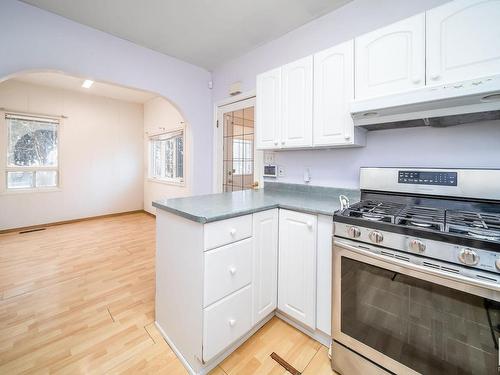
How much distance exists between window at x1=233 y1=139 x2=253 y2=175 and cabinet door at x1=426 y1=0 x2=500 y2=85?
1810mm

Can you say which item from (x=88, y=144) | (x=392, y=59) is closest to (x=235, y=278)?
(x=392, y=59)

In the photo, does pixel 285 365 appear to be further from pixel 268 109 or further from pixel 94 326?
pixel 268 109

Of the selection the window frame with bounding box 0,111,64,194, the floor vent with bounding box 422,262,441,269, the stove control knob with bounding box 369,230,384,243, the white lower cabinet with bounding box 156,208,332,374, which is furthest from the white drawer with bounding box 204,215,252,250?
the window frame with bounding box 0,111,64,194

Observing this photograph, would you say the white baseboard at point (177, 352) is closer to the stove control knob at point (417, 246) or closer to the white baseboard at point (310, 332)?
the white baseboard at point (310, 332)

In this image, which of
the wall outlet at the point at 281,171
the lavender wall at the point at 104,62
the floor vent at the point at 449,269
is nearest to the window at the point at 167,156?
the lavender wall at the point at 104,62

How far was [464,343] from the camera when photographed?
3.04 feet

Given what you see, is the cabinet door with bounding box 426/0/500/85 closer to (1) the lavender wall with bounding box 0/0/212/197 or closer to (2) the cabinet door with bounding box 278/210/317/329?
(2) the cabinet door with bounding box 278/210/317/329

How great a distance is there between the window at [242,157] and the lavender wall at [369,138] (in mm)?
457

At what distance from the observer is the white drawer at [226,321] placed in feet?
4.13

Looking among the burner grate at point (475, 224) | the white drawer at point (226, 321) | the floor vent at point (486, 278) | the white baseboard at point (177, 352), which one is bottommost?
the white baseboard at point (177, 352)

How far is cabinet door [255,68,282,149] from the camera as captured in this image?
202 cm

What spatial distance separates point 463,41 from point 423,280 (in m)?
1.26

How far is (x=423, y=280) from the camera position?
100 cm

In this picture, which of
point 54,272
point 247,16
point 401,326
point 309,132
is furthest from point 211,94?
point 401,326
